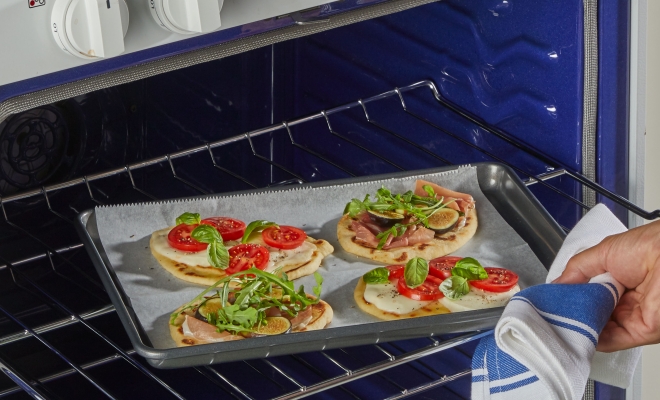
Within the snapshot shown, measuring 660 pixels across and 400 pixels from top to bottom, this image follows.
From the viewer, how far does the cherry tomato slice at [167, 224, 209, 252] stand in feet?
5.30

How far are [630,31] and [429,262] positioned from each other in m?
0.58

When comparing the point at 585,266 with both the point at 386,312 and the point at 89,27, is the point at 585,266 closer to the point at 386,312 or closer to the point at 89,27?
the point at 386,312

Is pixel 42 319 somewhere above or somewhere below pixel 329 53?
below

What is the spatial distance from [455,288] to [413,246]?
0.23 metres

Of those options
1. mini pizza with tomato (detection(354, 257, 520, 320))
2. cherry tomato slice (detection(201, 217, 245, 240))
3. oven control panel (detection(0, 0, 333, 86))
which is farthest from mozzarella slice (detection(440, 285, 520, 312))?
oven control panel (detection(0, 0, 333, 86))

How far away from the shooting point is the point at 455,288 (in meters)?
1.50

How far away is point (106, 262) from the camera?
1.58 metres

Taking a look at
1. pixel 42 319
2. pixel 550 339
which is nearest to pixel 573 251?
pixel 550 339

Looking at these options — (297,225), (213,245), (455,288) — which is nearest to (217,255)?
(213,245)

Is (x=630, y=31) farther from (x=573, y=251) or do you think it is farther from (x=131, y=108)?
(x=131, y=108)

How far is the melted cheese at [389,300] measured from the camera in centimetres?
149

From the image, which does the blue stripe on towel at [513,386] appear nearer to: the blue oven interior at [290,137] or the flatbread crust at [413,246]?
the blue oven interior at [290,137]

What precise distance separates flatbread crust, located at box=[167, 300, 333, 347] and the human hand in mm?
408

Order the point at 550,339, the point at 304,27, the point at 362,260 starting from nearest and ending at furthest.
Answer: the point at 550,339 → the point at 304,27 → the point at 362,260
